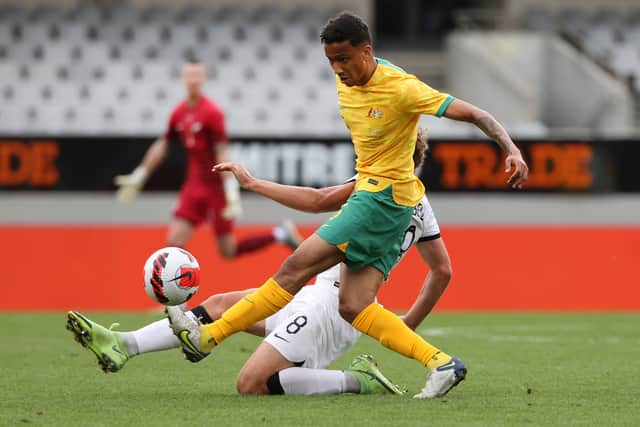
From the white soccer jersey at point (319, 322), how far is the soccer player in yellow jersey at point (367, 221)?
0.80 feet

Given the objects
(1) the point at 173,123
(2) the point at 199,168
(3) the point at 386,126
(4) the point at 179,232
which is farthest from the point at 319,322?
(2) the point at 199,168

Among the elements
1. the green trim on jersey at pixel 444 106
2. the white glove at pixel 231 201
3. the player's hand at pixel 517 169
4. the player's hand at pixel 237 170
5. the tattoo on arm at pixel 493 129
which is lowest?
the white glove at pixel 231 201

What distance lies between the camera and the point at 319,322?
6.70 metres

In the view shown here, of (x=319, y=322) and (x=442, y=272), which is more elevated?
(x=442, y=272)

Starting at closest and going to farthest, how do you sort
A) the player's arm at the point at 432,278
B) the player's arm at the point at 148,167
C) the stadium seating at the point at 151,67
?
1. the player's arm at the point at 432,278
2. the player's arm at the point at 148,167
3. the stadium seating at the point at 151,67

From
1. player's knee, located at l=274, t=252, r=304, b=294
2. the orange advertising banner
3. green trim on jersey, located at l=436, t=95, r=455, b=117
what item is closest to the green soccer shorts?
player's knee, located at l=274, t=252, r=304, b=294

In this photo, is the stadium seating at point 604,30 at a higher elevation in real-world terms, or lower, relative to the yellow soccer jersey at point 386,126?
lower

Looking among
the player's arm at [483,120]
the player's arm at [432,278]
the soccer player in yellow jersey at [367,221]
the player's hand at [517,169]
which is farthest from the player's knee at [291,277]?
the player's hand at [517,169]

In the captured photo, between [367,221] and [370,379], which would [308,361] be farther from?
[367,221]

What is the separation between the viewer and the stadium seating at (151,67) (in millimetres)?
17844

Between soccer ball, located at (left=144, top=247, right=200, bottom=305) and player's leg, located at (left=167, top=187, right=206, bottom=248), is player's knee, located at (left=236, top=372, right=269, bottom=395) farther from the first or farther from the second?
player's leg, located at (left=167, top=187, right=206, bottom=248)

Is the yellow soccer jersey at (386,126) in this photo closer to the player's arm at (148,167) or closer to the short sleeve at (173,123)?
the short sleeve at (173,123)

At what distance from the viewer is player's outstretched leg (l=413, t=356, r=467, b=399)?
245 inches

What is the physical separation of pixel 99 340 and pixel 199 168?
621 centimetres
